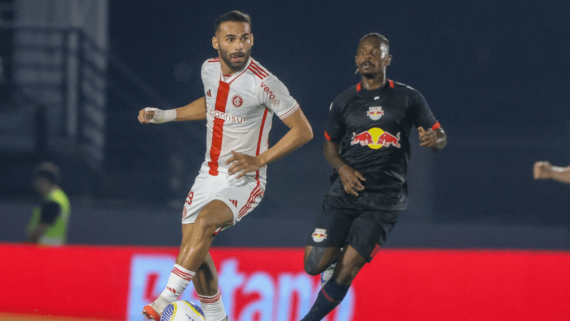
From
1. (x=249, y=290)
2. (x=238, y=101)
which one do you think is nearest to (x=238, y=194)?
(x=238, y=101)

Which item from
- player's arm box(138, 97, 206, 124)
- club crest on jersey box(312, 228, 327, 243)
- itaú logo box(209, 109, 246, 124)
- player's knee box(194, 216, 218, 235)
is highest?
player's arm box(138, 97, 206, 124)

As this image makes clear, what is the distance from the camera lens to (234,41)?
370cm

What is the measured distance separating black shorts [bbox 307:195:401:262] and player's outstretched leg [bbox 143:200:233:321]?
74cm

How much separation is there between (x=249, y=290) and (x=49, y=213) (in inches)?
111

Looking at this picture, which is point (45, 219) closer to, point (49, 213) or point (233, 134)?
point (49, 213)

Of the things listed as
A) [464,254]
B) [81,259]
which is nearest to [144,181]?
[81,259]

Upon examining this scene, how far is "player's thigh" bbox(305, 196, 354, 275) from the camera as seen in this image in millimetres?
4066

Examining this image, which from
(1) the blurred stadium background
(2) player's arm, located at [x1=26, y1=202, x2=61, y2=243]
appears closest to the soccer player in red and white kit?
(1) the blurred stadium background

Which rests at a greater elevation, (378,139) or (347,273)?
(378,139)

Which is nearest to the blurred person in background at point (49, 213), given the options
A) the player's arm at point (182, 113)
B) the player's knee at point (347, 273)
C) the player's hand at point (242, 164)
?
the player's arm at point (182, 113)

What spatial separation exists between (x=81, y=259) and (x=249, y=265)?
58.2 inches

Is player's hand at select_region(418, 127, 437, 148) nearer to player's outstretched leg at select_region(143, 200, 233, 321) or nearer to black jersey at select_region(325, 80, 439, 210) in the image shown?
black jersey at select_region(325, 80, 439, 210)

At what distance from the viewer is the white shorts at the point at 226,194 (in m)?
3.70

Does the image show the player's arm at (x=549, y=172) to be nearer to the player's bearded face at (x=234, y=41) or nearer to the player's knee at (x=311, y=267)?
the player's knee at (x=311, y=267)
